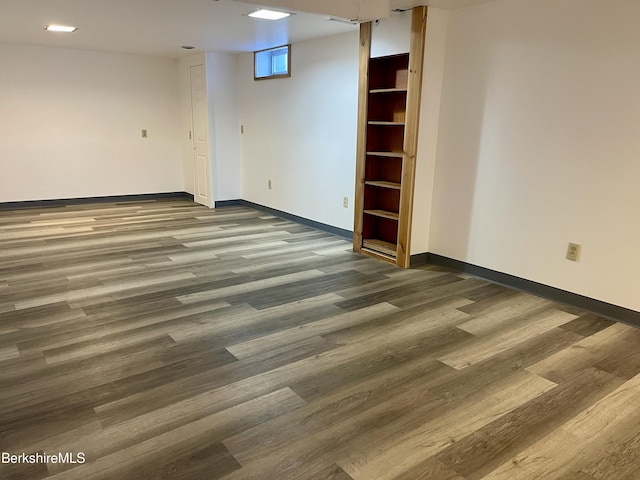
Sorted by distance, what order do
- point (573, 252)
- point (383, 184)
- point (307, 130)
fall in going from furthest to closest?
point (307, 130), point (383, 184), point (573, 252)

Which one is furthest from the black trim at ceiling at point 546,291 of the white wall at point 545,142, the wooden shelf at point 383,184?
the wooden shelf at point 383,184

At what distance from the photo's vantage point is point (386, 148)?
4500 millimetres

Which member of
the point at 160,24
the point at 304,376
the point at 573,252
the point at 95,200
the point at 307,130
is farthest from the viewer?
the point at 95,200

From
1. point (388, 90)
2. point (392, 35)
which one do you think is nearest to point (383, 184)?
point (388, 90)

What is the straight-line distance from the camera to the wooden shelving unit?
3887mm

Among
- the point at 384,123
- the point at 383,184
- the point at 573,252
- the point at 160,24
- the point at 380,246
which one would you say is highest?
the point at 160,24

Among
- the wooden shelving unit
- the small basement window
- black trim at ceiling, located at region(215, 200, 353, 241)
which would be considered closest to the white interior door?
black trim at ceiling, located at region(215, 200, 353, 241)

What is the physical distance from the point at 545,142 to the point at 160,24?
12.0 ft

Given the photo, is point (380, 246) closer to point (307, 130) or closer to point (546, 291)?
point (546, 291)

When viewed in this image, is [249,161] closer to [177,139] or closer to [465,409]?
[177,139]

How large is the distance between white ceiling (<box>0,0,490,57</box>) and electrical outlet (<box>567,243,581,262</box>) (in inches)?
76.8

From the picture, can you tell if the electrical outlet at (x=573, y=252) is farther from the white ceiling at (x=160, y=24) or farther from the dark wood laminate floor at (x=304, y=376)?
the white ceiling at (x=160, y=24)

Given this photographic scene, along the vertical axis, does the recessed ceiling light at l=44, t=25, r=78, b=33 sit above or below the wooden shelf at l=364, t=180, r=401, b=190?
above

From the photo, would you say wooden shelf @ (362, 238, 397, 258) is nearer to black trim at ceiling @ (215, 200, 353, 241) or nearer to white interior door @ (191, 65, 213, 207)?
black trim at ceiling @ (215, 200, 353, 241)
